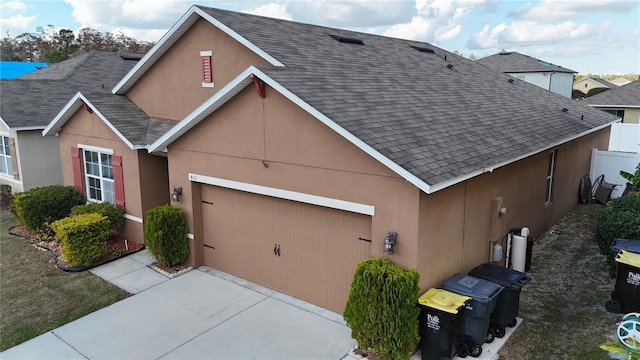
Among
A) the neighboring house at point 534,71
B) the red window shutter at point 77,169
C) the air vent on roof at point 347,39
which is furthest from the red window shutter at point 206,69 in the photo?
the neighboring house at point 534,71

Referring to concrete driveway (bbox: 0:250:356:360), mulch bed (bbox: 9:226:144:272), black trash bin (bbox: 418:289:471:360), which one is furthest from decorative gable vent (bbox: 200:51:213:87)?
black trash bin (bbox: 418:289:471:360)

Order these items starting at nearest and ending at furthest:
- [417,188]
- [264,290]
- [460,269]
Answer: [417,188] < [460,269] < [264,290]

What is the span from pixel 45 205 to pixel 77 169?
1.33 metres

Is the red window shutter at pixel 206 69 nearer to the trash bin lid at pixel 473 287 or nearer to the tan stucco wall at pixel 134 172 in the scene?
the tan stucco wall at pixel 134 172

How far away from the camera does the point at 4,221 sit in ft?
49.1

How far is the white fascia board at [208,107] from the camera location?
322 inches

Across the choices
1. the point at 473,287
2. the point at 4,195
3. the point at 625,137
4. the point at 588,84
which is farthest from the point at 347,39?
the point at 588,84

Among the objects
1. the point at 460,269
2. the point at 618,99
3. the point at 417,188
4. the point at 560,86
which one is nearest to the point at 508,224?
the point at 460,269

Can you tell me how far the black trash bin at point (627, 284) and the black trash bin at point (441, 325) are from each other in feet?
10.2

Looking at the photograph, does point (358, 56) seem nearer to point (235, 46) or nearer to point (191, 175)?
point (235, 46)

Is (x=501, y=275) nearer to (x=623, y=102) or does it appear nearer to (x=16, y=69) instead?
(x=623, y=102)

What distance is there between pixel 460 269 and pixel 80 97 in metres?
10.5

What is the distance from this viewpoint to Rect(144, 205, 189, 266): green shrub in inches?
392

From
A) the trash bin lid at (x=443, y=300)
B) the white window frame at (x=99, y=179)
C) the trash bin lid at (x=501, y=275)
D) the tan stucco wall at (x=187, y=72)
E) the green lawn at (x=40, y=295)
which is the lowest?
the green lawn at (x=40, y=295)
